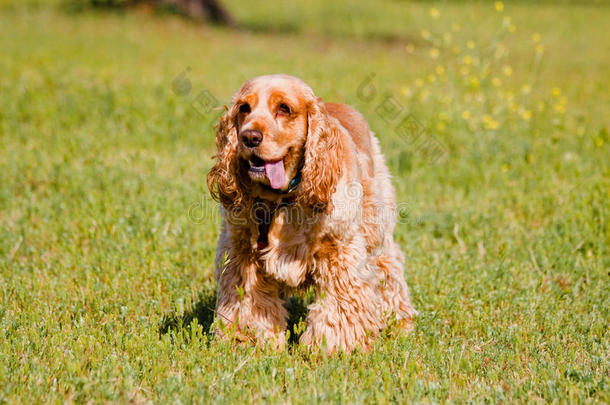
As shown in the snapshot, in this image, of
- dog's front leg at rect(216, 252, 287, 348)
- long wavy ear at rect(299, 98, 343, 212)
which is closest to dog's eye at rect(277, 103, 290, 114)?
long wavy ear at rect(299, 98, 343, 212)

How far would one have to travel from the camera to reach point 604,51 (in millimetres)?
18484

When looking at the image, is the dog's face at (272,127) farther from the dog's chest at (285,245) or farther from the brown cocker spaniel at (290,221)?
the dog's chest at (285,245)

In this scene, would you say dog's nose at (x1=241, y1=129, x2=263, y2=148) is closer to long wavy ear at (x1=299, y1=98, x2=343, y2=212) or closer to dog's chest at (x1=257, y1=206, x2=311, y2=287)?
long wavy ear at (x1=299, y1=98, x2=343, y2=212)

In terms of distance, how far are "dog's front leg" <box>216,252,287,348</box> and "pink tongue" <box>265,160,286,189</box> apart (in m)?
0.63

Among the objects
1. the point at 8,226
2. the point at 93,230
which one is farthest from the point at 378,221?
the point at 8,226

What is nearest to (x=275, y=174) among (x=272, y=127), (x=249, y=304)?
(x=272, y=127)

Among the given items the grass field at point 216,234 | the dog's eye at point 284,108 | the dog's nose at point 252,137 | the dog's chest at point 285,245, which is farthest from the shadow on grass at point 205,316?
the dog's eye at point 284,108

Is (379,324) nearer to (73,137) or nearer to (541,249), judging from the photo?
(541,249)

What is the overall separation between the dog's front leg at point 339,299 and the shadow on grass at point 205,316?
144 mm

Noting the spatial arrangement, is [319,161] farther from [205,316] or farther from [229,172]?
[205,316]

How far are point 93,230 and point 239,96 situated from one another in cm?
261

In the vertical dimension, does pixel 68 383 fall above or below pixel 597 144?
below

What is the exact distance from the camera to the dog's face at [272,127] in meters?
3.73

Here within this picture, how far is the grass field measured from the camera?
3676 millimetres
